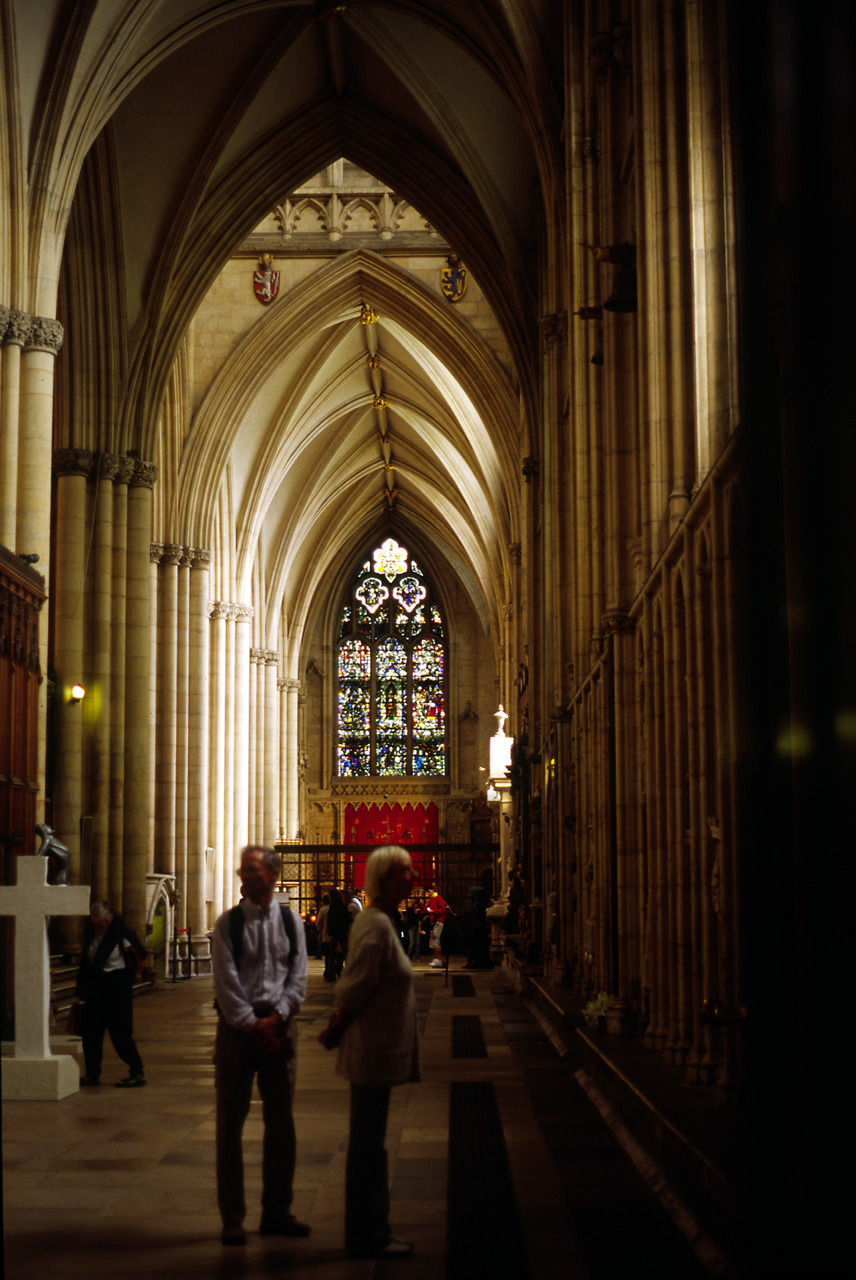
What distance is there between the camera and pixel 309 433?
30797 millimetres

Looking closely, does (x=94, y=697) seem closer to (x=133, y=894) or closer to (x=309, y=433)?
(x=133, y=894)

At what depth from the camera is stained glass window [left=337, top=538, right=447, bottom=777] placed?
139ft

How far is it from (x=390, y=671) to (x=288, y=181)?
75.6 ft

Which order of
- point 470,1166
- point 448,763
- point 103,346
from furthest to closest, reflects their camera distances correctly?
point 448,763 → point 103,346 → point 470,1166

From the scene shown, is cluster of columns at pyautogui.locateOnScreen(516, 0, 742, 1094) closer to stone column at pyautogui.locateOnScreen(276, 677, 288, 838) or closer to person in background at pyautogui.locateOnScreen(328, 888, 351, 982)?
person in background at pyautogui.locateOnScreen(328, 888, 351, 982)

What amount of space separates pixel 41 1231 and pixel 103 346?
16.7 metres

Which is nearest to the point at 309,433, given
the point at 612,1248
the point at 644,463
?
the point at 644,463

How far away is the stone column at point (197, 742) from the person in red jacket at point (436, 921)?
404cm

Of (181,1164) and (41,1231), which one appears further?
(181,1164)

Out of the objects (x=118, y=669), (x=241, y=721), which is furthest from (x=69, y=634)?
(x=241, y=721)

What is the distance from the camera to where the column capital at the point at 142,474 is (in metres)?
19.4

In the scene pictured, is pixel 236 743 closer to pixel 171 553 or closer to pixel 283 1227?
pixel 171 553

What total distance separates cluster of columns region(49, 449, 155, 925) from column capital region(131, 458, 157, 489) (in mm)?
14

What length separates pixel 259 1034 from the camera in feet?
14.9
